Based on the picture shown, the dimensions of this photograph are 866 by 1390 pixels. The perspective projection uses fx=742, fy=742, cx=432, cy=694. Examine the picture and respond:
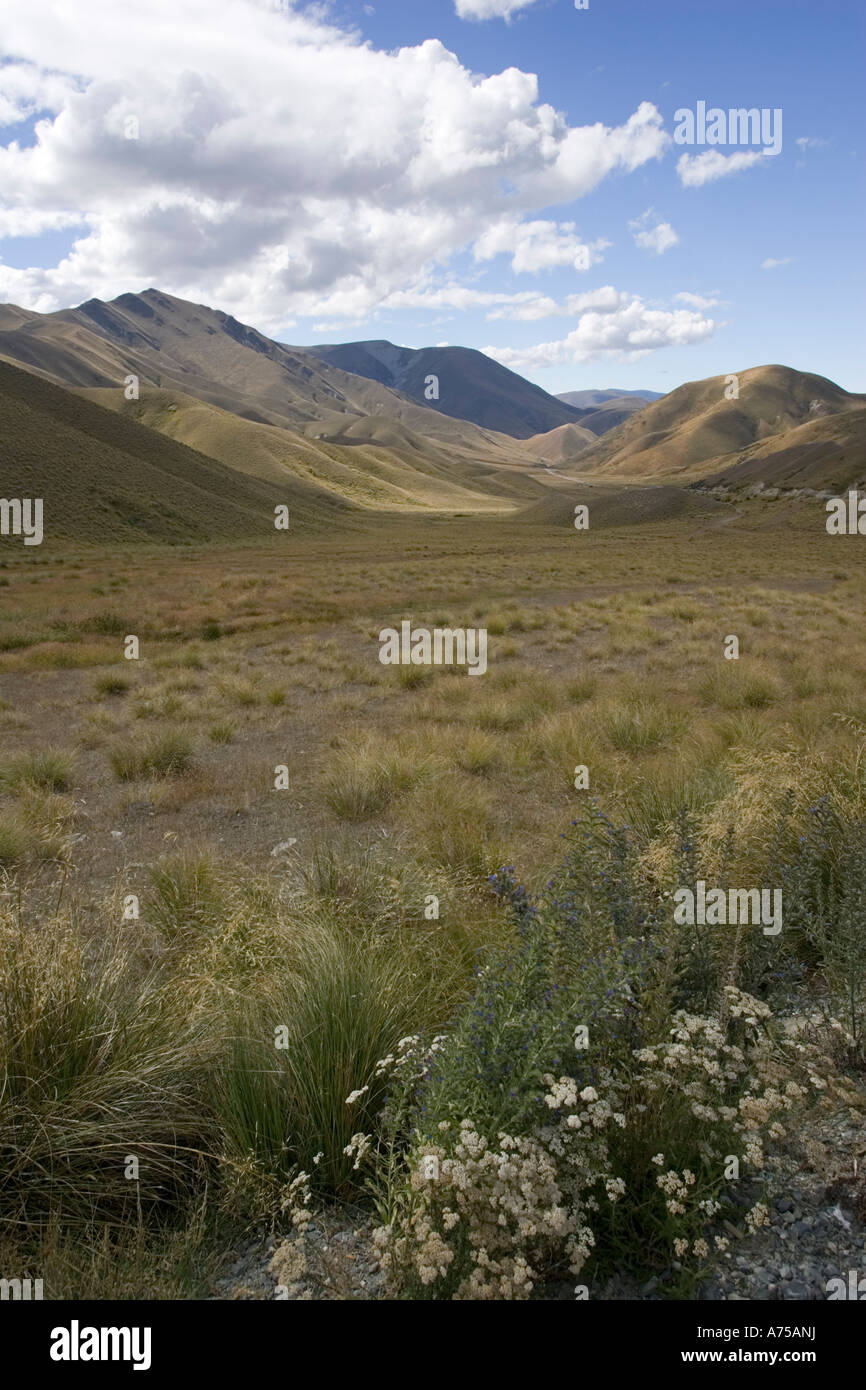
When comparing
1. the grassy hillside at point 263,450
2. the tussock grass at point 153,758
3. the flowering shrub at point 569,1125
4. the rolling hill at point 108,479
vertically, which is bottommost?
A: the flowering shrub at point 569,1125

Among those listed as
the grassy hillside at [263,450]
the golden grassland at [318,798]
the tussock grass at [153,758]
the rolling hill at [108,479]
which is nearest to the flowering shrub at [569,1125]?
the golden grassland at [318,798]

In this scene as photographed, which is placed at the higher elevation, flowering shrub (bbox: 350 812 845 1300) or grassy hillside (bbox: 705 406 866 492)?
grassy hillside (bbox: 705 406 866 492)

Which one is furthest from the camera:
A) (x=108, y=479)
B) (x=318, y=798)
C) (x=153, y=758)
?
(x=108, y=479)

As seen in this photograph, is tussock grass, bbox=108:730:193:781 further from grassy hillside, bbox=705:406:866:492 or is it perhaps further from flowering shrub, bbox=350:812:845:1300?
grassy hillside, bbox=705:406:866:492

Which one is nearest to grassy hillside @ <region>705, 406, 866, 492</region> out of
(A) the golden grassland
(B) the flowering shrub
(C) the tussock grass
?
(A) the golden grassland

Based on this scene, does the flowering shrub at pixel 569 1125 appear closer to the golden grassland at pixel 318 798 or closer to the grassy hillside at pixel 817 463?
the golden grassland at pixel 318 798

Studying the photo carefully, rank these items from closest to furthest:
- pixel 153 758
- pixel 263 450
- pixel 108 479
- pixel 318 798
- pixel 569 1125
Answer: pixel 569 1125, pixel 318 798, pixel 153 758, pixel 108 479, pixel 263 450

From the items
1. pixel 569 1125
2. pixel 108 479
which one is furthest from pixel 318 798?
pixel 108 479

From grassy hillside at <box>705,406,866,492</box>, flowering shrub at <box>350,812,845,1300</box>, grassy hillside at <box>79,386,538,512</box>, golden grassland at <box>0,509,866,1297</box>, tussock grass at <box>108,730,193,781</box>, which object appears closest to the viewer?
flowering shrub at <box>350,812,845,1300</box>

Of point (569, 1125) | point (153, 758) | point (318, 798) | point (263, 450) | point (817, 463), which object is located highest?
point (263, 450)

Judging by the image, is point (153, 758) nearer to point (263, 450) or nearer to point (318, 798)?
point (318, 798)

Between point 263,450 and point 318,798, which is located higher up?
point 263,450
